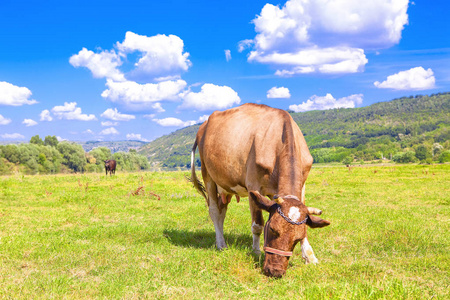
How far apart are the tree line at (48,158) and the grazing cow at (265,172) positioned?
69059 mm

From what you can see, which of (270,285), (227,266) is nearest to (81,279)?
(227,266)

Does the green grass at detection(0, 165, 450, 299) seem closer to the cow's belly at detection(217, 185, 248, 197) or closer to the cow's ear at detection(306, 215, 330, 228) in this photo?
the cow's ear at detection(306, 215, 330, 228)

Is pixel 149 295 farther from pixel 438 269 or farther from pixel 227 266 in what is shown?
pixel 438 269

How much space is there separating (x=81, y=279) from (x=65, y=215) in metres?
7.92

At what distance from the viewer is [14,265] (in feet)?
23.2

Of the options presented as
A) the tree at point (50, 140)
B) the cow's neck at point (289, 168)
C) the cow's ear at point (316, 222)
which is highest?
the tree at point (50, 140)

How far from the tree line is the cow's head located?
72.1m

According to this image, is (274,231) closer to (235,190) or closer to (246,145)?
(246,145)

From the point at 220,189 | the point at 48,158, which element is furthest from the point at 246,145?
the point at 48,158

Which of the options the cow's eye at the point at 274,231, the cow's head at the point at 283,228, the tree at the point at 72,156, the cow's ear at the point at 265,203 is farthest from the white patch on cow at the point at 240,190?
the tree at the point at 72,156

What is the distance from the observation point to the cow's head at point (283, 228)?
5.63 m

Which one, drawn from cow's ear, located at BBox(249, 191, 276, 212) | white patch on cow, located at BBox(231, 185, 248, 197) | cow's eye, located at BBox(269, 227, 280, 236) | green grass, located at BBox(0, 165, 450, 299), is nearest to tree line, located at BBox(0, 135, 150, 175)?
green grass, located at BBox(0, 165, 450, 299)

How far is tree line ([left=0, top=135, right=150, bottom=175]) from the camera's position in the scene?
7775 cm

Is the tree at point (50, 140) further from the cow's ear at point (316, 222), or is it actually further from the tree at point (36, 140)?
the cow's ear at point (316, 222)
